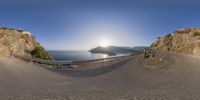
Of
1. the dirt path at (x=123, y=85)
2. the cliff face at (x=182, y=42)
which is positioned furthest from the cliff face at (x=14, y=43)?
the cliff face at (x=182, y=42)

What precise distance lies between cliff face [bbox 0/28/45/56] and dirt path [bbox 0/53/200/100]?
1009cm

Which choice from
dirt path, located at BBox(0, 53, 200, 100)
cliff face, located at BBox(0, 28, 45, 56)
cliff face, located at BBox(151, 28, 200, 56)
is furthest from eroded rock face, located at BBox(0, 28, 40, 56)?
cliff face, located at BBox(151, 28, 200, 56)

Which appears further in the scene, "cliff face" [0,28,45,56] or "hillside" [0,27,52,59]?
"hillside" [0,27,52,59]

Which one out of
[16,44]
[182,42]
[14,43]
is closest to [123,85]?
[182,42]

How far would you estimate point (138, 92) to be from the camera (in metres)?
18.5

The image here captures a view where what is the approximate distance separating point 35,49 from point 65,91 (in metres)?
43.3

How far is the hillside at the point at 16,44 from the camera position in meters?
40.9

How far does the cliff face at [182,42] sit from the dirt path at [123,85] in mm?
6908

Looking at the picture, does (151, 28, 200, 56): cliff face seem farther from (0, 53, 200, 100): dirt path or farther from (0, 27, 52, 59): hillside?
(0, 27, 52, 59): hillside

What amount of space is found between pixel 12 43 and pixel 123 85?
3036 cm

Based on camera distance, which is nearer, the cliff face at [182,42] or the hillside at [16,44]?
the cliff face at [182,42]

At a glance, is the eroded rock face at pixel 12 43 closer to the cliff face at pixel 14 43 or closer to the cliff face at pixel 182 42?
the cliff face at pixel 14 43

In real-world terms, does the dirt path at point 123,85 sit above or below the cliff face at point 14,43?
below

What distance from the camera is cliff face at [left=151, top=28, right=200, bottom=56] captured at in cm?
3731
